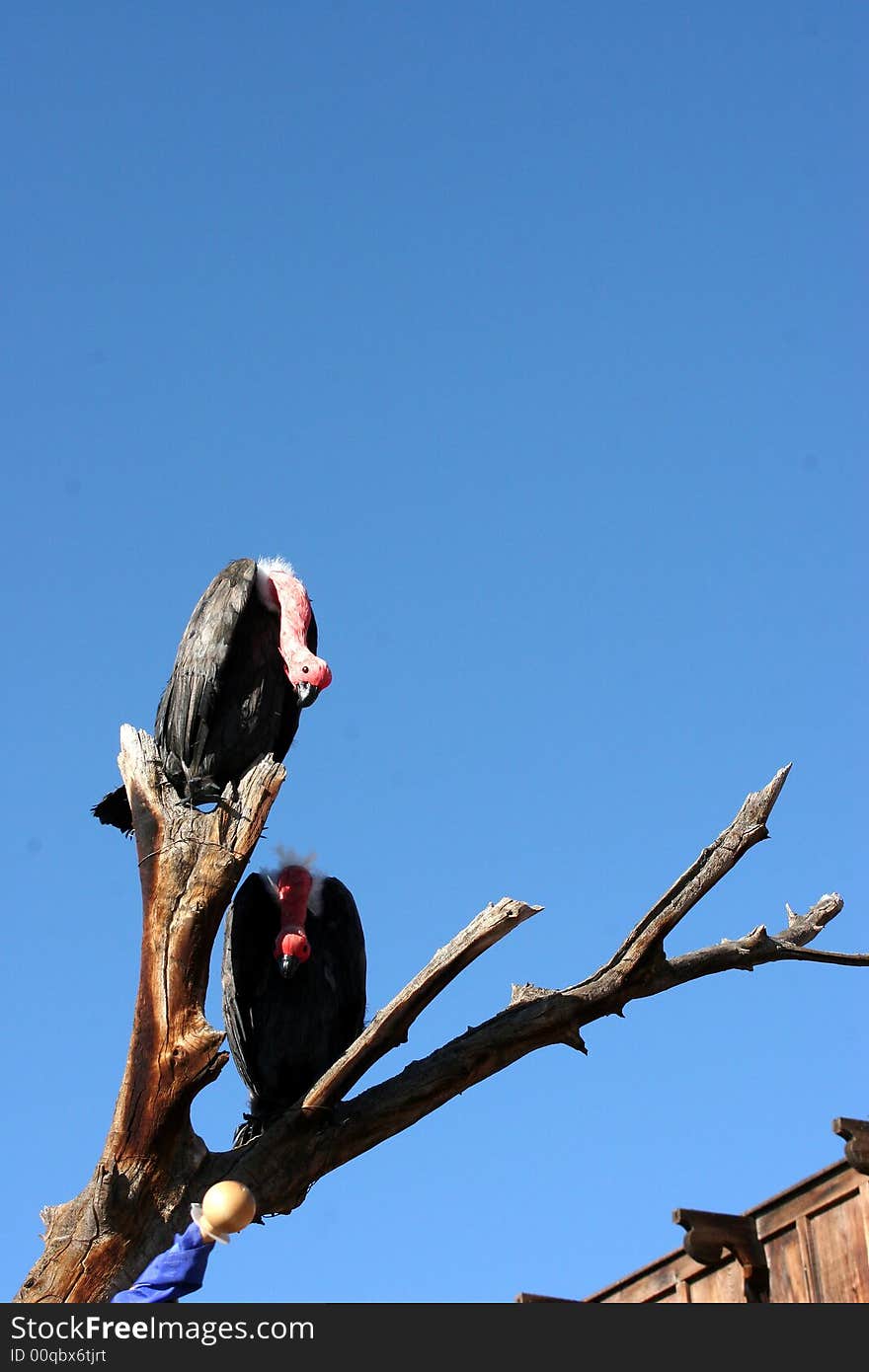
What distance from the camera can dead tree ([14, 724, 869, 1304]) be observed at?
7848 mm

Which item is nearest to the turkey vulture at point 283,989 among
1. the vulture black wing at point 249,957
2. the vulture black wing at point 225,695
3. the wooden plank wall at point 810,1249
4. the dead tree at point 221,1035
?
the vulture black wing at point 249,957

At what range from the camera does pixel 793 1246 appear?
990 cm

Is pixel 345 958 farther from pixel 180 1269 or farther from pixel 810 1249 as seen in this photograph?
pixel 180 1269

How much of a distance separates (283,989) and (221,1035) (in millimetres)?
2016

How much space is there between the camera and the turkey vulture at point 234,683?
9.86m

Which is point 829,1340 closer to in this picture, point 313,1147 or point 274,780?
point 313,1147

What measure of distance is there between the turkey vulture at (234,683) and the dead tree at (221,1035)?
0.49 m

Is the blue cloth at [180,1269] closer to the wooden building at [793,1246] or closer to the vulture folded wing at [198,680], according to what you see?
the vulture folded wing at [198,680]

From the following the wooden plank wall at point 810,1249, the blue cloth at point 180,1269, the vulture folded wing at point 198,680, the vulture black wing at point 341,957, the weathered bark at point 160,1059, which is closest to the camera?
the blue cloth at point 180,1269

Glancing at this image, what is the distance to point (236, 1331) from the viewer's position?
6.21 metres

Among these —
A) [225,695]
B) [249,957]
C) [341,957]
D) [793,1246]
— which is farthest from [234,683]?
[793,1246]

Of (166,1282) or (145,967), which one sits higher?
(145,967)

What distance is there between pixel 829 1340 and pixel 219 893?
11.5 ft

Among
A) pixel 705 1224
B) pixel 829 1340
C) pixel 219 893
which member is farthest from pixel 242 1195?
pixel 705 1224
